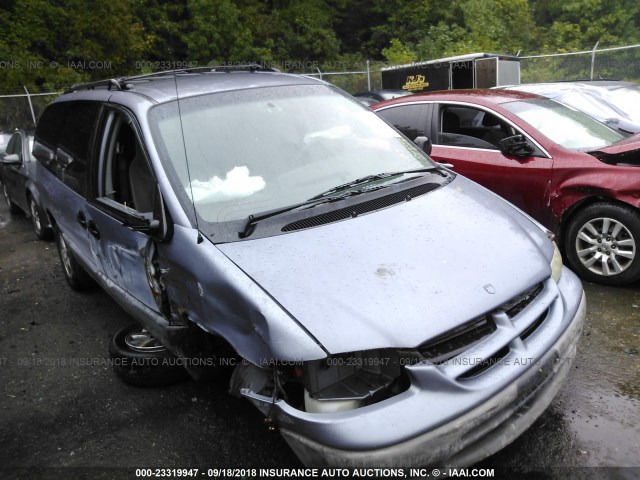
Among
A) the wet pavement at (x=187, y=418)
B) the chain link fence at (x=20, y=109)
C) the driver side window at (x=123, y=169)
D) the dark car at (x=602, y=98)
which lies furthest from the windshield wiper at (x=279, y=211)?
the chain link fence at (x=20, y=109)

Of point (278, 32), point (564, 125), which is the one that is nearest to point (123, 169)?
point (564, 125)

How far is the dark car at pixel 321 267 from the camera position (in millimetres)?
2004

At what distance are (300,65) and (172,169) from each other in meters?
24.2

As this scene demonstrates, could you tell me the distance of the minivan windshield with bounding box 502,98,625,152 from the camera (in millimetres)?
4840

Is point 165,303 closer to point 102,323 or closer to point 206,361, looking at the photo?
point 206,361

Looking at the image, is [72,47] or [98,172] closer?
[98,172]

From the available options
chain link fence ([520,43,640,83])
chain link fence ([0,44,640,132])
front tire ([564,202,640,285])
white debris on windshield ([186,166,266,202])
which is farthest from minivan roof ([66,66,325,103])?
chain link fence ([520,43,640,83])

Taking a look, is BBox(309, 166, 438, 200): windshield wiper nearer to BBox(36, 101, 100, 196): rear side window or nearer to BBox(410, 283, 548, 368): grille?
BBox(410, 283, 548, 368): grille

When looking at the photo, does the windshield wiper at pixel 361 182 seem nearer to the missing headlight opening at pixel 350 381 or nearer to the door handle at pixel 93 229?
the missing headlight opening at pixel 350 381

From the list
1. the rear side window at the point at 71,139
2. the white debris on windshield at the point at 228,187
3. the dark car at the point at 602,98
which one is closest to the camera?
the white debris on windshield at the point at 228,187

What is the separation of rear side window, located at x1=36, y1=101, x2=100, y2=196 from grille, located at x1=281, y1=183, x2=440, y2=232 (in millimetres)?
1838

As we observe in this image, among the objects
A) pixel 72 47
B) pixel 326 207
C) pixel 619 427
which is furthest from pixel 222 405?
pixel 72 47

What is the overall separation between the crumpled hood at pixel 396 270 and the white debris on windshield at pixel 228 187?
0.38m

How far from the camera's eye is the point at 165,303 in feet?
9.47
